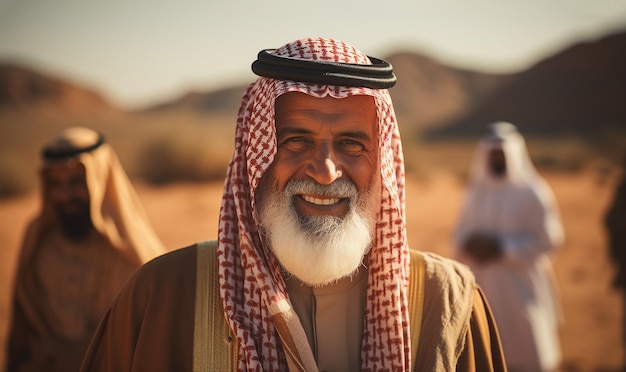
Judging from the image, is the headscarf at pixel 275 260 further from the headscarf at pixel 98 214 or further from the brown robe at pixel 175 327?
the headscarf at pixel 98 214

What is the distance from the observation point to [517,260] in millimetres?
7094

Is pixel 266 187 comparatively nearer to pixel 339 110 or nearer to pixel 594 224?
pixel 339 110

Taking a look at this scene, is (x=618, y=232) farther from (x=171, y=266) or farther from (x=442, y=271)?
(x=171, y=266)

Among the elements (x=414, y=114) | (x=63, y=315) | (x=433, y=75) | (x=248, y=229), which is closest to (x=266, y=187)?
(x=248, y=229)

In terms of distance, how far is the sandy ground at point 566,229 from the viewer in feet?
33.2

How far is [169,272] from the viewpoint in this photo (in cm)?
246

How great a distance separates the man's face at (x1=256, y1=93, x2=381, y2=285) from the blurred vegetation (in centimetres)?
1854

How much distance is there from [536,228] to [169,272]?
5.57 metres

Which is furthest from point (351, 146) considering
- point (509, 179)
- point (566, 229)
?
point (566, 229)

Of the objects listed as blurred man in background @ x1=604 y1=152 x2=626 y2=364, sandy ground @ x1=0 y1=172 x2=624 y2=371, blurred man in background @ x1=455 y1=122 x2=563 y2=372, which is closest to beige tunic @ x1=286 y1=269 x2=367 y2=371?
blurred man in background @ x1=604 y1=152 x2=626 y2=364

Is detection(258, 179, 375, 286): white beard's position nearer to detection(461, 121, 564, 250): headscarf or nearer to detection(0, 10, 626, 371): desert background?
detection(0, 10, 626, 371): desert background

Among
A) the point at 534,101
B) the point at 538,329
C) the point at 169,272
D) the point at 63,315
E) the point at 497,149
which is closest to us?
the point at 169,272

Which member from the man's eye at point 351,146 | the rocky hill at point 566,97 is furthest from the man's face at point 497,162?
the rocky hill at point 566,97

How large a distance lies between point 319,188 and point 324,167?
0.28ft
